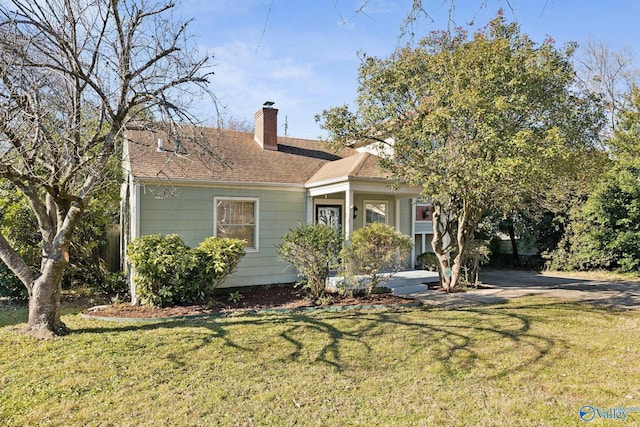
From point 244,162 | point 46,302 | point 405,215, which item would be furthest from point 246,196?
point 405,215

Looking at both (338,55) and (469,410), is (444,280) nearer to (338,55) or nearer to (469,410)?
(469,410)

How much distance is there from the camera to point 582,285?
10.7 m

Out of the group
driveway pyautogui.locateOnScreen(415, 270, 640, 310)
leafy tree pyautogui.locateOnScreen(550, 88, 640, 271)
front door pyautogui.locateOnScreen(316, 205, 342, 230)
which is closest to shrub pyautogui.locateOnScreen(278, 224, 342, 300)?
driveway pyautogui.locateOnScreen(415, 270, 640, 310)

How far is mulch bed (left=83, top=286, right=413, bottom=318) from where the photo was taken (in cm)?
736

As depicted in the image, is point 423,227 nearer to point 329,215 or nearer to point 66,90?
point 329,215

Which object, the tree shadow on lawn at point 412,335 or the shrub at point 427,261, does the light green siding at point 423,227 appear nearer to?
the shrub at point 427,261

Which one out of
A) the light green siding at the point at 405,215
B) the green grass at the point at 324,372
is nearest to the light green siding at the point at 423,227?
the light green siding at the point at 405,215

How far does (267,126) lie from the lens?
40.4 feet

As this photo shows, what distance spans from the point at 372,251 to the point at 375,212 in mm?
4025

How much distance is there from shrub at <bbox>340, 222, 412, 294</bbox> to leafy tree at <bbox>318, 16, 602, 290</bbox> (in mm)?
1259

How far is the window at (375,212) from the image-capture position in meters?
11.9

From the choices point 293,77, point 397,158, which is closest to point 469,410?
point 293,77

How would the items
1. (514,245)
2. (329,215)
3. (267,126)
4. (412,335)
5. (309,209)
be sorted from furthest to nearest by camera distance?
(514,245) < (267,126) < (329,215) < (309,209) < (412,335)

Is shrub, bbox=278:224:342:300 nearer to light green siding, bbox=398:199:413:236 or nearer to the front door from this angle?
the front door
